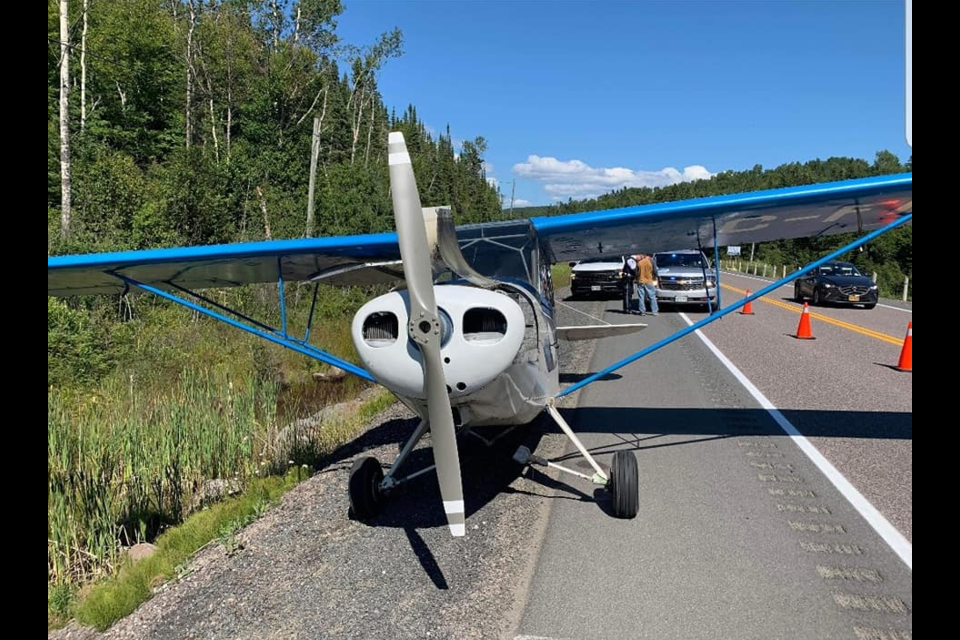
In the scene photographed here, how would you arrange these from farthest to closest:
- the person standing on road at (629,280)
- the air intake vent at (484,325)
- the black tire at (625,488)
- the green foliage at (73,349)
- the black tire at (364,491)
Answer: the person standing on road at (629,280) < the green foliage at (73,349) < the black tire at (364,491) < the black tire at (625,488) < the air intake vent at (484,325)

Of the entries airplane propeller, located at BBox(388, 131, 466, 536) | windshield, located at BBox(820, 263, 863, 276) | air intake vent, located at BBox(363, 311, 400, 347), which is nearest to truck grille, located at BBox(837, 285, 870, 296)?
windshield, located at BBox(820, 263, 863, 276)

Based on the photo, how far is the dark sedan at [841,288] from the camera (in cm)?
1862

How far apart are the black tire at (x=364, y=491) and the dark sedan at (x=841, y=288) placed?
1759cm

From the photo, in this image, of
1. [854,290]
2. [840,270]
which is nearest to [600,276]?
[854,290]

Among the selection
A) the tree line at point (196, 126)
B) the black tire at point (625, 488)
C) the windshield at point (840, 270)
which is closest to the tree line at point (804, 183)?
the windshield at point (840, 270)

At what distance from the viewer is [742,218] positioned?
541 cm

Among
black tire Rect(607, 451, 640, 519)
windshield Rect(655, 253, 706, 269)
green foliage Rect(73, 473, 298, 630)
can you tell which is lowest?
green foliage Rect(73, 473, 298, 630)

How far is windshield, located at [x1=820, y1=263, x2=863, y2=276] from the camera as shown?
20047 millimetres

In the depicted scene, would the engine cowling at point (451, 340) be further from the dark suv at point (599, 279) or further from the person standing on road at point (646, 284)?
the dark suv at point (599, 279)

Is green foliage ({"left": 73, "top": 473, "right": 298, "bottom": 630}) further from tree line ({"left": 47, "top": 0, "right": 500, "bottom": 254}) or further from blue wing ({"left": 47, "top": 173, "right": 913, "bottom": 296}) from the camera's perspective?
tree line ({"left": 47, "top": 0, "right": 500, "bottom": 254})

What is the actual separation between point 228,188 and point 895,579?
20808 millimetres

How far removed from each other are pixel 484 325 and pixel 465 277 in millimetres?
546

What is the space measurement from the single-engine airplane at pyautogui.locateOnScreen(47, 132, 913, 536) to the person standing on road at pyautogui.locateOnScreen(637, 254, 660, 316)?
30.7 feet
